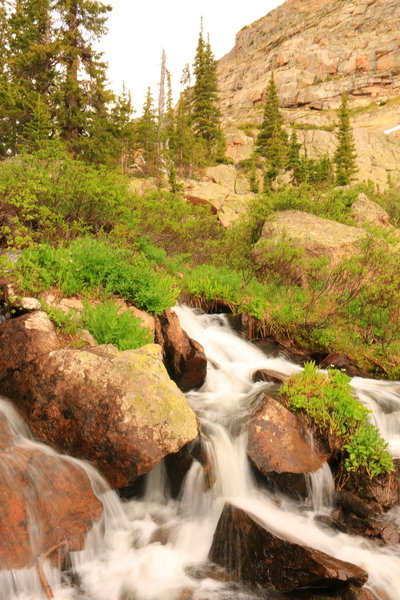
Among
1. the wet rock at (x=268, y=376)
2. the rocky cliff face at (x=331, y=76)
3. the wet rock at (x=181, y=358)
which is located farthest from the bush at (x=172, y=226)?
the rocky cliff face at (x=331, y=76)

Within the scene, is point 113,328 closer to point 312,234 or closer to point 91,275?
point 91,275

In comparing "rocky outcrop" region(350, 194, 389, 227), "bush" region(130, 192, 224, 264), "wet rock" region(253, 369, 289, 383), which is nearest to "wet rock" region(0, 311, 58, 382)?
"wet rock" region(253, 369, 289, 383)

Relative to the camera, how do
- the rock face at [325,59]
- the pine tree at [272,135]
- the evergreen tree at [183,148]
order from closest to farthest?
the evergreen tree at [183,148] < the pine tree at [272,135] < the rock face at [325,59]

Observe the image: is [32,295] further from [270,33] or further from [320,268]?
[270,33]

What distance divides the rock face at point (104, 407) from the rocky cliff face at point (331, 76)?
151ft

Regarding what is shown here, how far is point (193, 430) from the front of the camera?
4852mm

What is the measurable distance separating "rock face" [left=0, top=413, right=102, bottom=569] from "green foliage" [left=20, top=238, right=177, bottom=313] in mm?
2742

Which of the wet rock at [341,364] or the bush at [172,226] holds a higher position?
the bush at [172,226]

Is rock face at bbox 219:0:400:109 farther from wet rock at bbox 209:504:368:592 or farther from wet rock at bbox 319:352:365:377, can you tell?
wet rock at bbox 209:504:368:592

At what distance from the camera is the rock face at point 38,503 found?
3477mm

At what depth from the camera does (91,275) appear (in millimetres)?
6902

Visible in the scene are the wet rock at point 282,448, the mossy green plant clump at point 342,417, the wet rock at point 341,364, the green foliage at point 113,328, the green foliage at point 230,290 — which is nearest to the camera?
the wet rock at point 282,448

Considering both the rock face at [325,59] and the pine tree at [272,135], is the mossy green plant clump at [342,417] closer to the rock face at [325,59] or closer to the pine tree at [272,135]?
the pine tree at [272,135]

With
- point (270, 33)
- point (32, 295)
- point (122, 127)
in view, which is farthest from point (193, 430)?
point (270, 33)
